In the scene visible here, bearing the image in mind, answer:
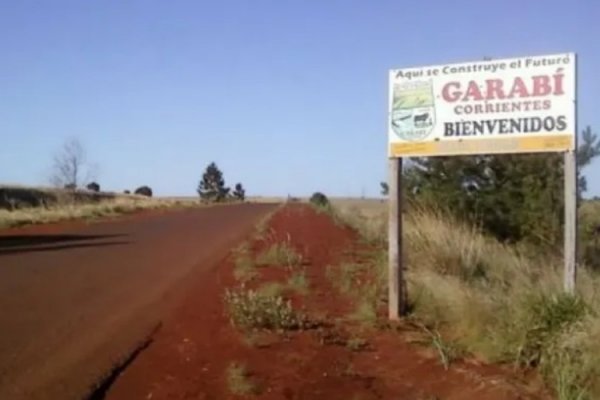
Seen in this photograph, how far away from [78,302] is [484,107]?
6.60m

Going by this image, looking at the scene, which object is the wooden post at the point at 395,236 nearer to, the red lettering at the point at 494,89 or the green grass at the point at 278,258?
the red lettering at the point at 494,89

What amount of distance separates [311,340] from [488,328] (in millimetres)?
1958

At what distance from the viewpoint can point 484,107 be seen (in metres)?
10.1

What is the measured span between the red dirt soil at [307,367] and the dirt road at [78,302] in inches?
18.7

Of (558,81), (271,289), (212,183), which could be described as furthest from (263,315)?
(212,183)

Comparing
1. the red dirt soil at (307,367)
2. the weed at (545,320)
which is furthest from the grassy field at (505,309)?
the red dirt soil at (307,367)

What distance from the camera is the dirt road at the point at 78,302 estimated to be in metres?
8.16

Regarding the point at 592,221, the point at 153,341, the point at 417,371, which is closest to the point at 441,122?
the point at 417,371

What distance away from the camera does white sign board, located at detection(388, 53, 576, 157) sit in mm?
9609

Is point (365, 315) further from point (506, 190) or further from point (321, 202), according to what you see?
point (321, 202)

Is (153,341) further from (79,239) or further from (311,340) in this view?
(79,239)

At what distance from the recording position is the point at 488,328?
8.48 meters

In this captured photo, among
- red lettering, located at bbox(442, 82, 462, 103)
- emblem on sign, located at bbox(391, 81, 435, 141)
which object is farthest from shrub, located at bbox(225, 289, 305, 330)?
red lettering, located at bbox(442, 82, 462, 103)

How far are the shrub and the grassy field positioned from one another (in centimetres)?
149
